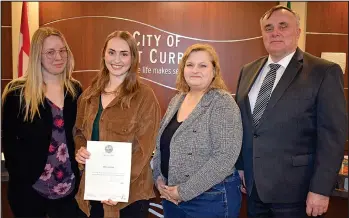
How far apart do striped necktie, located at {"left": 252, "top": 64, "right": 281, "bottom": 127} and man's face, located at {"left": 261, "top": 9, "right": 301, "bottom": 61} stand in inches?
3.6

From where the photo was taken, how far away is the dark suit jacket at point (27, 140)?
87.7 inches

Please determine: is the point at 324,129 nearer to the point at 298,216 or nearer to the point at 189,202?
the point at 298,216

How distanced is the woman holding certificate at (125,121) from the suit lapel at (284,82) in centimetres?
61

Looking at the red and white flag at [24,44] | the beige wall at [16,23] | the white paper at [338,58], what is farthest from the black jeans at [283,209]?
the beige wall at [16,23]

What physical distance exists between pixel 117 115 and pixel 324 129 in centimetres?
109

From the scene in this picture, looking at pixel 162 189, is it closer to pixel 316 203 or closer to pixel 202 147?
pixel 202 147

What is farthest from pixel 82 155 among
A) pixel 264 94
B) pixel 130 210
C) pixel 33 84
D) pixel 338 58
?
pixel 338 58

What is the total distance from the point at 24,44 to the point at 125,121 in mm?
2850

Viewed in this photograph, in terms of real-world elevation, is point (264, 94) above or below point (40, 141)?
above

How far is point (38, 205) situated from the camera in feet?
7.45

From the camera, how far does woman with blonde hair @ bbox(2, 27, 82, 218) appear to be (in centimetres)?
224

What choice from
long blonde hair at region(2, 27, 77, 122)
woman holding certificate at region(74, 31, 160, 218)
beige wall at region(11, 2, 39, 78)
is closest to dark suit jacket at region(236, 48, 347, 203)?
woman holding certificate at region(74, 31, 160, 218)

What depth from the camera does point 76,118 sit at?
7.54 ft

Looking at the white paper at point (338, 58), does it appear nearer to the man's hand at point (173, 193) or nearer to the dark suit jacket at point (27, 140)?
the man's hand at point (173, 193)
